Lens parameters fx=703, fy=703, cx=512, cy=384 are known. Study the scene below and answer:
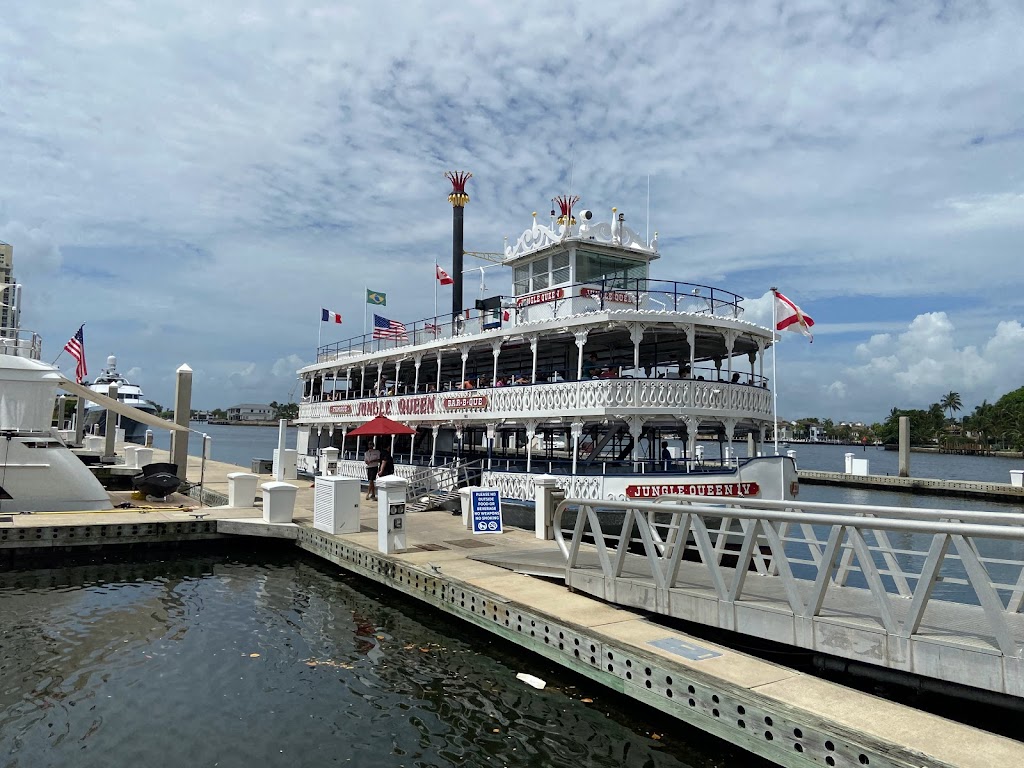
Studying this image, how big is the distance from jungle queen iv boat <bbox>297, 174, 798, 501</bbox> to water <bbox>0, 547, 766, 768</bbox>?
709 centimetres

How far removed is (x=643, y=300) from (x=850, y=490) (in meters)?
31.8

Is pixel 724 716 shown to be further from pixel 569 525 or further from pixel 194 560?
pixel 194 560

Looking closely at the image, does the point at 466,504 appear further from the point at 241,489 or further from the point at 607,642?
the point at 607,642

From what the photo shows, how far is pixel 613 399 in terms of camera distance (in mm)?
16750

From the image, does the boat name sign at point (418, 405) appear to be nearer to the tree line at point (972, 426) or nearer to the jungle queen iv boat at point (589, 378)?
the jungle queen iv boat at point (589, 378)

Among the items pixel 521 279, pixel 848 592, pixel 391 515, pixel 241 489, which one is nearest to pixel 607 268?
pixel 521 279

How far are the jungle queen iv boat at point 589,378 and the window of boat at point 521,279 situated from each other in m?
0.05

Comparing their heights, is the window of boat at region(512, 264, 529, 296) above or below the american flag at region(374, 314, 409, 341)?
above

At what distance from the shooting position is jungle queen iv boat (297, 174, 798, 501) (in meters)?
16.7

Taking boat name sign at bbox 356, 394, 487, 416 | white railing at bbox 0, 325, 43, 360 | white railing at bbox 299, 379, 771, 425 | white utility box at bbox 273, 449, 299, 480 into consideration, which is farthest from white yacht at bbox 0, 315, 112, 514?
white utility box at bbox 273, 449, 299, 480

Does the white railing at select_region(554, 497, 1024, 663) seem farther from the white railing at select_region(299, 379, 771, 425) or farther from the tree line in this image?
the tree line

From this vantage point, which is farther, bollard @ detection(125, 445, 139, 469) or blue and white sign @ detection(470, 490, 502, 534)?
bollard @ detection(125, 445, 139, 469)

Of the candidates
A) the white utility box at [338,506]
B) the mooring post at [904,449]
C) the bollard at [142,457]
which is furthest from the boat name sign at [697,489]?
the mooring post at [904,449]

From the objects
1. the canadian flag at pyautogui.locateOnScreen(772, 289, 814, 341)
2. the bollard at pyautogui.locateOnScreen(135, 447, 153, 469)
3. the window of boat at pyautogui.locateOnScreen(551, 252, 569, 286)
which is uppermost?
the window of boat at pyautogui.locateOnScreen(551, 252, 569, 286)
